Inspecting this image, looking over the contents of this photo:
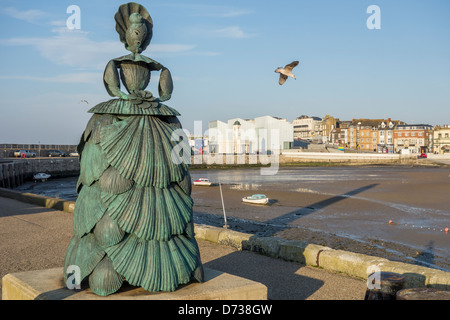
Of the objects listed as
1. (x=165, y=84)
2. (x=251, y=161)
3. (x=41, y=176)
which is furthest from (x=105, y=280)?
(x=251, y=161)

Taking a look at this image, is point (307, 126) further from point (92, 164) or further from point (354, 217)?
point (92, 164)

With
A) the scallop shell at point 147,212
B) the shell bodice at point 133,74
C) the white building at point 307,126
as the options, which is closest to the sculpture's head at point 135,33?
the shell bodice at point 133,74

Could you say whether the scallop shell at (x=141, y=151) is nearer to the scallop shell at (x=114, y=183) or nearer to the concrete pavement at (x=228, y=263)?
the scallop shell at (x=114, y=183)

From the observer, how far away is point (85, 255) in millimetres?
5938

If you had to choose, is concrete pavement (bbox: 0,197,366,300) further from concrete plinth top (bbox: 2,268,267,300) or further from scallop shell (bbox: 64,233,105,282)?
scallop shell (bbox: 64,233,105,282)

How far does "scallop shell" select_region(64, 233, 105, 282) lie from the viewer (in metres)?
5.86

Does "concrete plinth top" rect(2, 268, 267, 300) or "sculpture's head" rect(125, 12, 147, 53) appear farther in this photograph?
"sculpture's head" rect(125, 12, 147, 53)

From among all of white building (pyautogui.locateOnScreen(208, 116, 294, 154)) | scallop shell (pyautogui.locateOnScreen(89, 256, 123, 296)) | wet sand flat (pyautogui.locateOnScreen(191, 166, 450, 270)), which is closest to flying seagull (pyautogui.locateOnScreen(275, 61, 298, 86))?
wet sand flat (pyautogui.locateOnScreen(191, 166, 450, 270))

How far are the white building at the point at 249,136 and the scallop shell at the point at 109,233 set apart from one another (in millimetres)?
87689

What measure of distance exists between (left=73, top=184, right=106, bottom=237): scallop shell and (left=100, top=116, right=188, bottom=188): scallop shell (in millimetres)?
520
